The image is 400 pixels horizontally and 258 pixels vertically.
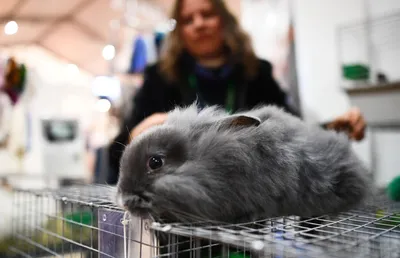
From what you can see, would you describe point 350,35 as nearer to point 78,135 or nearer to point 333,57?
point 333,57

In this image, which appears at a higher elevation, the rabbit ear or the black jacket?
the black jacket

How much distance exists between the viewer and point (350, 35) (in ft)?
4.83

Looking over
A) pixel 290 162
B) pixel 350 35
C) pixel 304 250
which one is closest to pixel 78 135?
pixel 350 35

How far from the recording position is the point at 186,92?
1271mm

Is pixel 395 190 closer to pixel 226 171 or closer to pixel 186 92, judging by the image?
pixel 226 171

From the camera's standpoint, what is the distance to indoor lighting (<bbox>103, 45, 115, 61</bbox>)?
1.96 meters

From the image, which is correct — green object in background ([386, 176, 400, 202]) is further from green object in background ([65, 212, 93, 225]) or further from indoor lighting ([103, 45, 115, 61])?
indoor lighting ([103, 45, 115, 61])

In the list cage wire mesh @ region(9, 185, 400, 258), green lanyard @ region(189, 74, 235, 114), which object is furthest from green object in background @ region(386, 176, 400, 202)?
green lanyard @ region(189, 74, 235, 114)

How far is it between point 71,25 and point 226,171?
1.43 metres

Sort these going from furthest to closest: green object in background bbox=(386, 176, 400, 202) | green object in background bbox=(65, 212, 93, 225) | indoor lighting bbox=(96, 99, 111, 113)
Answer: indoor lighting bbox=(96, 99, 111, 113), green object in background bbox=(386, 176, 400, 202), green object in background bbox=(65, 212, 93, 225)

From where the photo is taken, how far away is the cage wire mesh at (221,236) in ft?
1.43

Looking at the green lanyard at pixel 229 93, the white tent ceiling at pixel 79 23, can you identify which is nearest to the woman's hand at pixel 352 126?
the green lanyard at pixel 229 93

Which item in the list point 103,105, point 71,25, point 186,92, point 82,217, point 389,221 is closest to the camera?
point 389,221

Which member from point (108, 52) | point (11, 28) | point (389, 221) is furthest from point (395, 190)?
point (108, 52)
